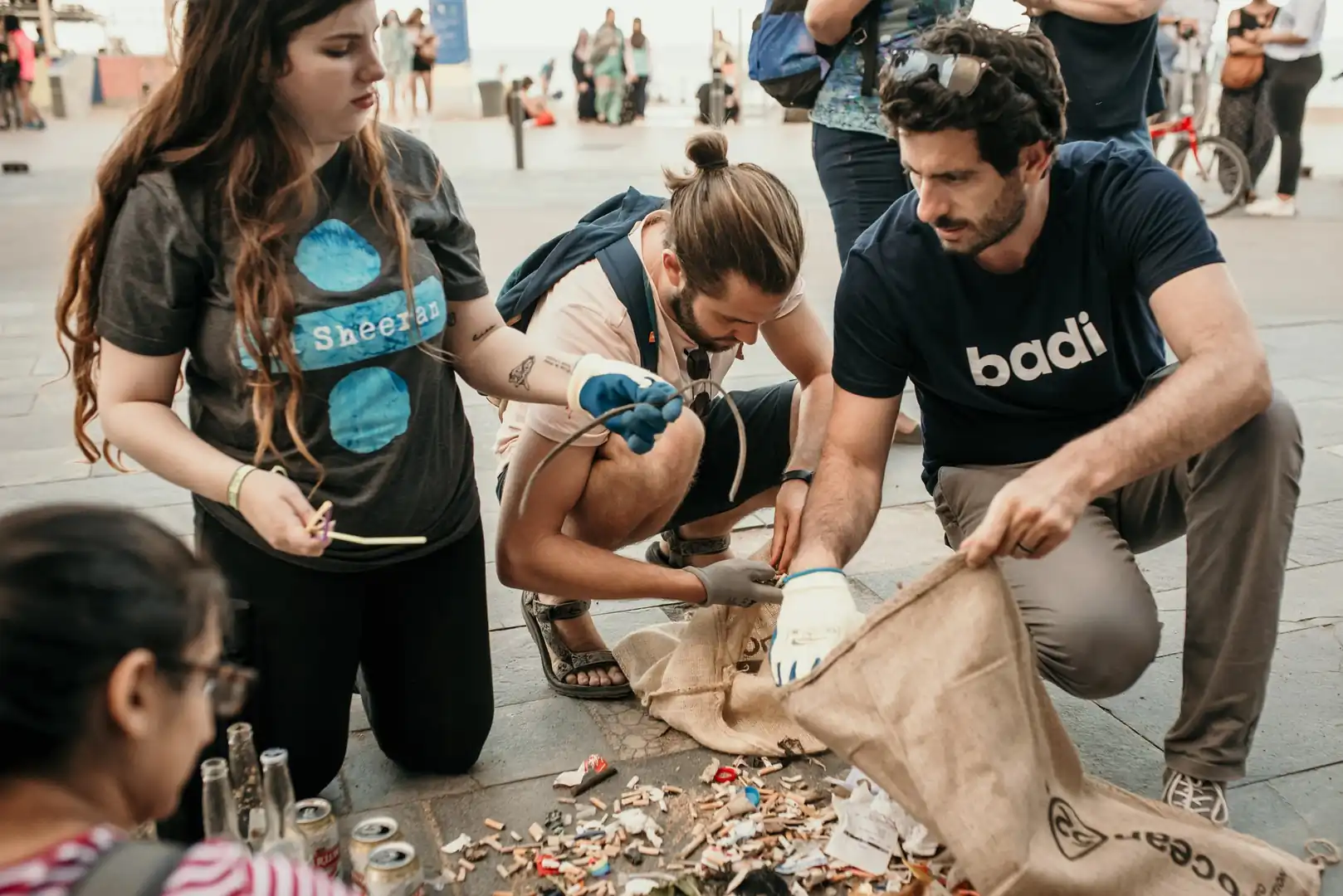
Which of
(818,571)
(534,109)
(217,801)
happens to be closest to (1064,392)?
(818,571)

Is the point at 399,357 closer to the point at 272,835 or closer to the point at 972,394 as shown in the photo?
the point at 272,835

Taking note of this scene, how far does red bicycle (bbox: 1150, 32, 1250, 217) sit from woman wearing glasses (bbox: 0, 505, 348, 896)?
9153 millimetres

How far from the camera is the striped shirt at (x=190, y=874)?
1053 mm

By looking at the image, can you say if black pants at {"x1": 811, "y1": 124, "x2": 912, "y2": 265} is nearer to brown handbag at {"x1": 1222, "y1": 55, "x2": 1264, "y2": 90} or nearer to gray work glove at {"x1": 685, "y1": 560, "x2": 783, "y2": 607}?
gray work glove at {"x1": 685, "y1": 560, "x2": 783, "y2": 607}

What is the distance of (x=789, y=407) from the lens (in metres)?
2.97

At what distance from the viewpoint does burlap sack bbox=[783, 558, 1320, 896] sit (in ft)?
5.72

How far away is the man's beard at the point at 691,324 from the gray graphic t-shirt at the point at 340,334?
456mm

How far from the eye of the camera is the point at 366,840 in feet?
6.60

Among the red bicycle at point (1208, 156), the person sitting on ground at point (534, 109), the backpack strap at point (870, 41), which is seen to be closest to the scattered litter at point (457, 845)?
the backpack strap at point (870, 41)

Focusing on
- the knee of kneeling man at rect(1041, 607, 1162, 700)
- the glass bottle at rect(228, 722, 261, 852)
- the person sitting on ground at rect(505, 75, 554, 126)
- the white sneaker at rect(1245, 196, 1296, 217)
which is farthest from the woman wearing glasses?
the person sitting on ground at rect(505, 75, 554, 126)

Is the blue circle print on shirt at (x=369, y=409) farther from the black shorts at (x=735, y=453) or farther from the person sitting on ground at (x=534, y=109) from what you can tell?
the person sitting on ground at (x=534, y=109)

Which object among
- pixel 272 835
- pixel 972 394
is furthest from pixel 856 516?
pixel 272 835

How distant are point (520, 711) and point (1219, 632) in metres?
1.39

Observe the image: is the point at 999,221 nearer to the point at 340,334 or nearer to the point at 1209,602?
the point at 1209,602
